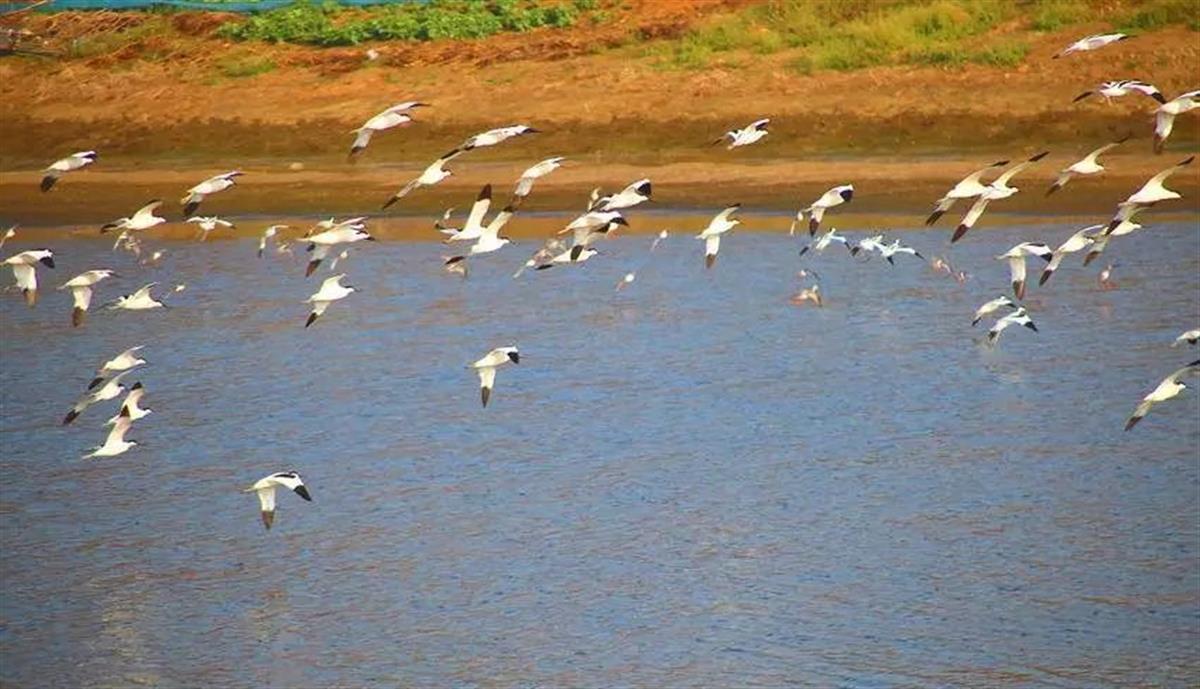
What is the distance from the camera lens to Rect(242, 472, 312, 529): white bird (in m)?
15.1

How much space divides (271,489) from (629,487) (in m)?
2.65

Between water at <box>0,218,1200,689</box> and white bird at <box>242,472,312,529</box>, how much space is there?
295 millimetres

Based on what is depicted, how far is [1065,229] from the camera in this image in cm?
2406

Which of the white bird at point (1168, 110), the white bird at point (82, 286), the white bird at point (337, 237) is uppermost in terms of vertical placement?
the white bird at point (1168, 110)

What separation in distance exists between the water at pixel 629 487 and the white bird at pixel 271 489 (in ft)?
0.97

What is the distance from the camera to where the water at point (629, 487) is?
43.0 feet

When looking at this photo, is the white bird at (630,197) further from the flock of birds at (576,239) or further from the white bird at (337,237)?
the white bird at (337,237)

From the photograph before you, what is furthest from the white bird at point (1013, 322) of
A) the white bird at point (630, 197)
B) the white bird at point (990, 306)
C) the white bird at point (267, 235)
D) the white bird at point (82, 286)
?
the white bird at point (267, 235)

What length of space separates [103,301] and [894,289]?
341 inches

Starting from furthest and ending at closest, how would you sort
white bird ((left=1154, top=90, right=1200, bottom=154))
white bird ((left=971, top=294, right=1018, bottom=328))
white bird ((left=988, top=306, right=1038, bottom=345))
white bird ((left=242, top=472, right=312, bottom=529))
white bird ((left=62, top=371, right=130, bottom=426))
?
white bird ((left=971, top=294, right=1018, bottom=328)), white bird ((left=988, top=306, right=1038, bottom=345)), white bird ((left=62, top=371, right=130, bottom=426)), white bird ((left=1154, top=90, right=1200, bottom=154)), white bird ((left=242, top=472, right=312, bottom=529))

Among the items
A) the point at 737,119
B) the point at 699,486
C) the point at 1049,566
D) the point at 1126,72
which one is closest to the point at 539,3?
the point at 737,119

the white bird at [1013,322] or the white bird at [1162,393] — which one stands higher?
the white bird at [1162,393]

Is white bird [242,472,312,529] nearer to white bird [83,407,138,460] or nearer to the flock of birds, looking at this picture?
the flock of birds

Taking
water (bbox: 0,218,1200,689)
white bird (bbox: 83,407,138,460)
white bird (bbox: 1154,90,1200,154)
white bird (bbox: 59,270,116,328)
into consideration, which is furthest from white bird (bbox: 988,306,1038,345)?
white bird (bbox: 59,270,116,328)
